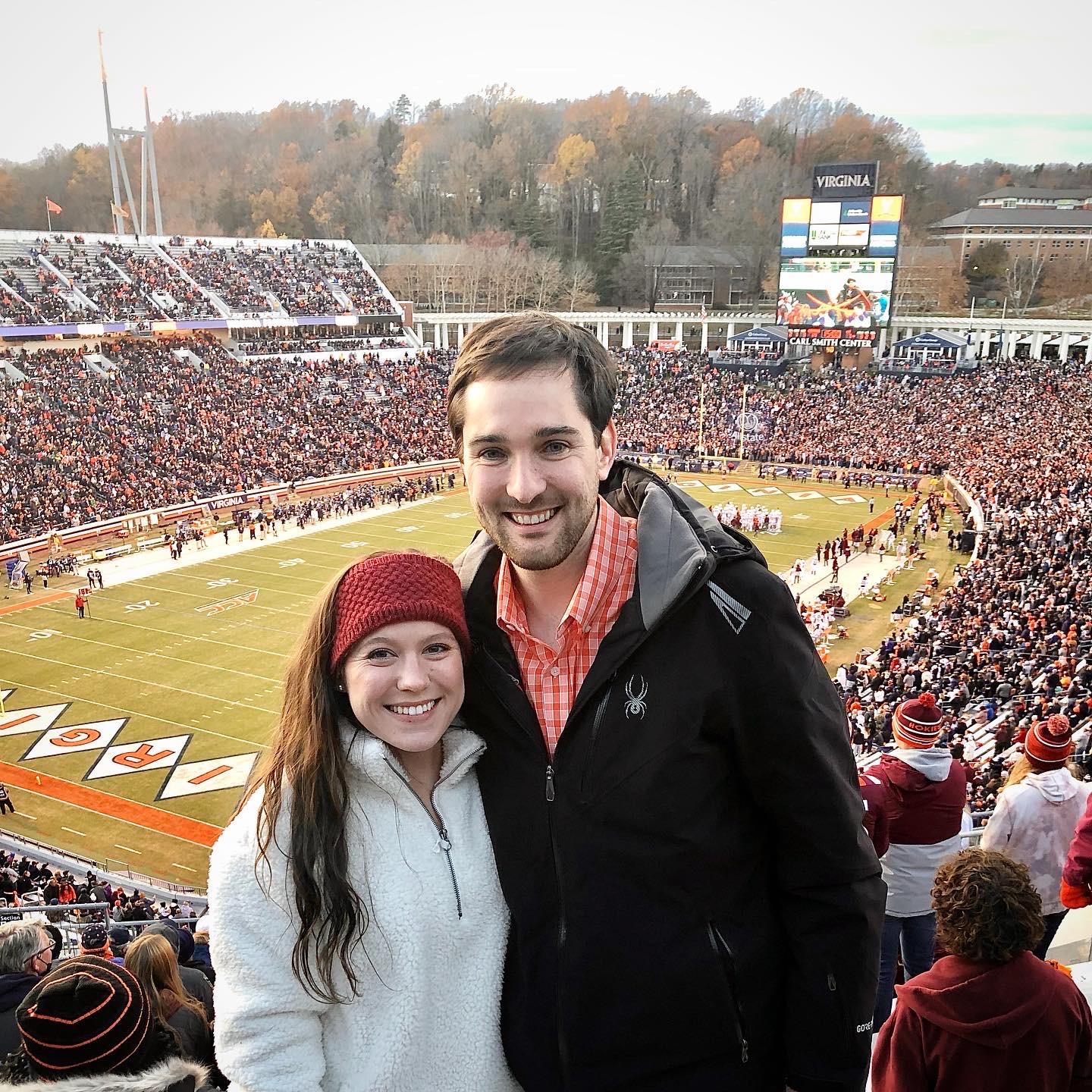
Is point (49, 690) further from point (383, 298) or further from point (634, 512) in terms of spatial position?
point (383, 298)

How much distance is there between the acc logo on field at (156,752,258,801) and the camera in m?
15.5

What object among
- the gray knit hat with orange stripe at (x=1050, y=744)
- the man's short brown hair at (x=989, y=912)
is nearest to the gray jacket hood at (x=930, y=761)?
the gray knit hat with orange stripe at (x=1050, y=744)

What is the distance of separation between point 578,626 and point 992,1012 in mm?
1513

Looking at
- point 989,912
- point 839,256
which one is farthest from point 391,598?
point 839,256

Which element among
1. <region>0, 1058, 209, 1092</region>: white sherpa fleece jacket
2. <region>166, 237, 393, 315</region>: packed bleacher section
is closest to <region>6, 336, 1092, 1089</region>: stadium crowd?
<region>0, 1058, 209, 1092</region>: white sherpa fleece jacket

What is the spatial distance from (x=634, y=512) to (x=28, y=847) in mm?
14096

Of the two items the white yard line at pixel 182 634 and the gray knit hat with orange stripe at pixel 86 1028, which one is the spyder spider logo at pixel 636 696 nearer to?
the gray knit hat with orange stripe at pixel 86 1028

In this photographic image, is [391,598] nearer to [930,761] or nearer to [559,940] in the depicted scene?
[559,940]

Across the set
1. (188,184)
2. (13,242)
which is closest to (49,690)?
(13,242)

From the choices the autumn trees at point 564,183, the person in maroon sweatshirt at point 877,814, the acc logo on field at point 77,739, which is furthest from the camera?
the autumn trees at point 564,183

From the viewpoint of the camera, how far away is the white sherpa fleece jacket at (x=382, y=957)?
203 centimetres

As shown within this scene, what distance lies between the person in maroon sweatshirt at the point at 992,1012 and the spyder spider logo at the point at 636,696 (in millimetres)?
1157

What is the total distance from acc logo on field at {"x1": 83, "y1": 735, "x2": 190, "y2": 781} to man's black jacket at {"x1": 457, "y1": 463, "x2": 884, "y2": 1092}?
52.4 feet

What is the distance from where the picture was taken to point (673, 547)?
2172 millimetres
